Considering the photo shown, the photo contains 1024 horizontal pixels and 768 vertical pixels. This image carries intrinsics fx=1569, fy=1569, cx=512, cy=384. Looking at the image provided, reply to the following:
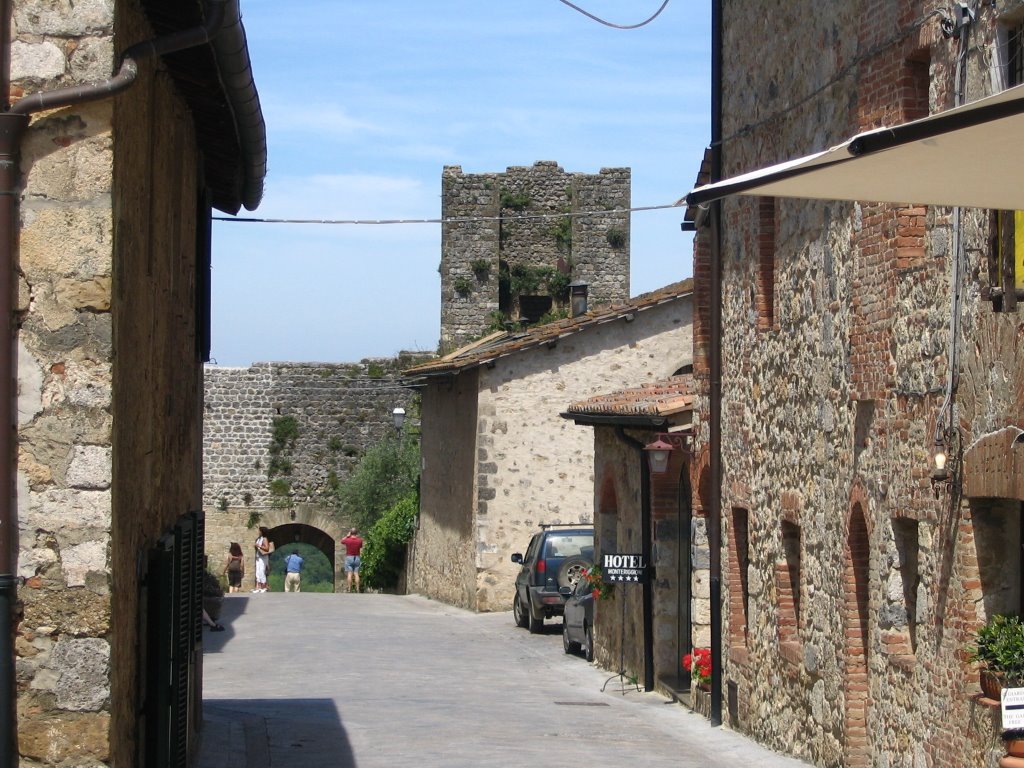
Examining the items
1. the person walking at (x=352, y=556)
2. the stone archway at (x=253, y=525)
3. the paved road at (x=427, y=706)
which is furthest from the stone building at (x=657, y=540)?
the stone archway at (x=253, y=525)

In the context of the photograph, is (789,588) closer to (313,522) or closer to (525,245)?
(313,522)

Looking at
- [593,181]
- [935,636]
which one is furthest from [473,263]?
[935,636]

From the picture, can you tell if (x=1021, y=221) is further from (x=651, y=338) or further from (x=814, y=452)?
(x=651, y=338)

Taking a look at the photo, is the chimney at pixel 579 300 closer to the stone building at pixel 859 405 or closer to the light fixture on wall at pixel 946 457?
the stone building at pixel 859 405

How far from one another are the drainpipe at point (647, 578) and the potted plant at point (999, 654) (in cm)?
917

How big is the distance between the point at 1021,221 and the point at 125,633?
4.84 meters

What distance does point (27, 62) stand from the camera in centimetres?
652

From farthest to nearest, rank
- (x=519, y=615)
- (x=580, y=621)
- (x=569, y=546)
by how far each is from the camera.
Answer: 1. (x=519, y=615)
2. (x=569, y=546)
3. (x=580, y=621)

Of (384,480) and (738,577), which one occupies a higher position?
(384,480)

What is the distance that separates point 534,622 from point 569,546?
1.44 metres

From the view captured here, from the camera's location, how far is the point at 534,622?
79.9 ft

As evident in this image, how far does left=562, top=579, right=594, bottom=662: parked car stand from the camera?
21.0 meters

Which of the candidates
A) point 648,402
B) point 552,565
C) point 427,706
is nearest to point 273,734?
point 427,706

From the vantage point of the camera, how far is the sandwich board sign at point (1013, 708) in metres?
7.71
